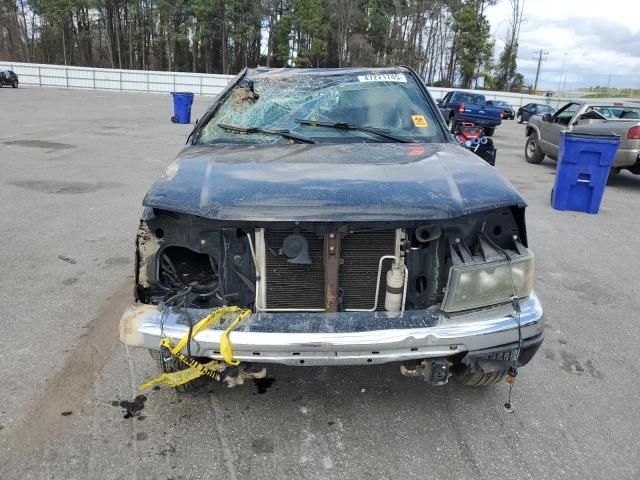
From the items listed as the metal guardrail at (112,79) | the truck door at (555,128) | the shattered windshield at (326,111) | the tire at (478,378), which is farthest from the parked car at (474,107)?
the metal guardrail at (112,79)

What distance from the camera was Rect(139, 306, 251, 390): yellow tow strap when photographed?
89.3 inches

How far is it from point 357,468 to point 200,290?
115cm

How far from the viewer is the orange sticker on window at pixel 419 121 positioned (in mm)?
3674

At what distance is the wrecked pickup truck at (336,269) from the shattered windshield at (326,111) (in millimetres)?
620

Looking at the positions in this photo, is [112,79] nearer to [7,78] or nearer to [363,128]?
[7,78]

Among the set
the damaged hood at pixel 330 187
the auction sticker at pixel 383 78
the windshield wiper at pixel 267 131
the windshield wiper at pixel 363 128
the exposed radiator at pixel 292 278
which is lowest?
the exposed radiator at pixel 292 278

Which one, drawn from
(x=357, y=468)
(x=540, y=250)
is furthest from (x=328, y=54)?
(x=357, y=468)

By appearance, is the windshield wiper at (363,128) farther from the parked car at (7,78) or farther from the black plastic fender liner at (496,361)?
the parked car at (7,78)

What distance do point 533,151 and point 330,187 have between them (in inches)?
447

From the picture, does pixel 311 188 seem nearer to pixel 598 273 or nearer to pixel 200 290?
pixel 200 290

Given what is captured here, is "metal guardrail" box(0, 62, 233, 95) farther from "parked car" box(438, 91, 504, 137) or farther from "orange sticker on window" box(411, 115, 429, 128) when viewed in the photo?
"orange sticker on window" box(411, 115, 429, 128)

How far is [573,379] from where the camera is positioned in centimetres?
314

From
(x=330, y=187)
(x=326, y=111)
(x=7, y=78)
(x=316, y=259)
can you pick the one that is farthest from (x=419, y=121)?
(x=7, y=78)

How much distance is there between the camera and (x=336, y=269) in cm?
250
